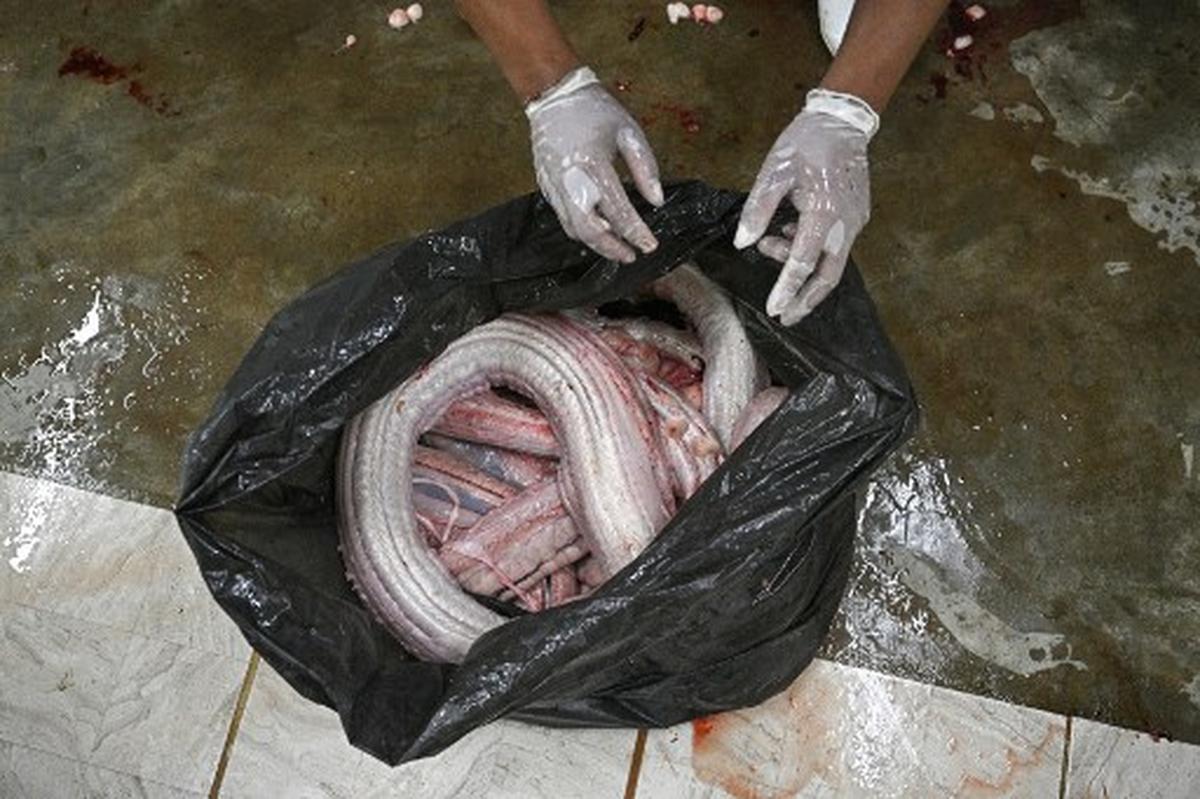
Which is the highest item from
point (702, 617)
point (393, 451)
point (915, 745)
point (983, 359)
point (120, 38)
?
point (120, 38)

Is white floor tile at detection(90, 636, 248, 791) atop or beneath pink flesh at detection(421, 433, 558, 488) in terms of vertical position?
beneath

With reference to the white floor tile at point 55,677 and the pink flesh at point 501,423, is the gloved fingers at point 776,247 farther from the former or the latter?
the white floor tile at point 55,677

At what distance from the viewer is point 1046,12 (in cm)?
261

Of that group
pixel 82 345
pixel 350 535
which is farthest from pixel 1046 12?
pixel 82 345

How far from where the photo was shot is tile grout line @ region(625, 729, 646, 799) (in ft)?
6.91

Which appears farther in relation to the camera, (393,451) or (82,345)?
(82,345)

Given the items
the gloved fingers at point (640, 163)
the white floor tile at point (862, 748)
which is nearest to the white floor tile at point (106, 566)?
the white floor tile at point (862, 748)

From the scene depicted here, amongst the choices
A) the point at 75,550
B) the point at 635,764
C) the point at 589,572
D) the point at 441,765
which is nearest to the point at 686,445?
the point at 589,572

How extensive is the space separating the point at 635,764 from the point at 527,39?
1068 millimetres

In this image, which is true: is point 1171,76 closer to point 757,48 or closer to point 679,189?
point 757,48

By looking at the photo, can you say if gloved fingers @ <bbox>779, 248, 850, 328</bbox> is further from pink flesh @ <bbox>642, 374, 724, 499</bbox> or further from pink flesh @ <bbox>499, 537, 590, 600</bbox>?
pink flesh @ <bbox>499, 537, 590, 600</bbox>

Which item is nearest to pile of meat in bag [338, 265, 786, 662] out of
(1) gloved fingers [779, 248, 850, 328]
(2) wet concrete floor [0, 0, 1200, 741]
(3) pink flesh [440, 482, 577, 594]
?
(3) pink flesh [440, 482, 577, 594]

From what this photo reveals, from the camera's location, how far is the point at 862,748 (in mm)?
2117

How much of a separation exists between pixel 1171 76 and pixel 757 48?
0.75 meters
